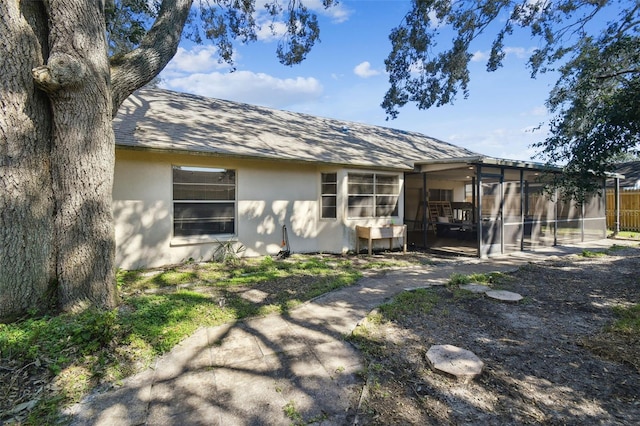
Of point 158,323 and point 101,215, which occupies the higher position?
point 101,215

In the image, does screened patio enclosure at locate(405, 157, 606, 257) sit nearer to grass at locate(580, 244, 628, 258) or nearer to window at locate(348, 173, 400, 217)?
window at locate(348, 173, 400, 217)

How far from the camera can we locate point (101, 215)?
3.64m

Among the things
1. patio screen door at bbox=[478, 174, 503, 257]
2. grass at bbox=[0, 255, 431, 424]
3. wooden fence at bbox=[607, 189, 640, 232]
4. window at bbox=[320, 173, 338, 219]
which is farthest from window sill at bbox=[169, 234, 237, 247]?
wooden fence at bbox=[607, 189, 640, 232]

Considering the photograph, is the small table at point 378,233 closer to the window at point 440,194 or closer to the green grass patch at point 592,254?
the green grass patch at point 592,254

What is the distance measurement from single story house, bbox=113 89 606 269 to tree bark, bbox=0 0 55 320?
2.32m

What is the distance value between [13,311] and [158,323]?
4.86ft

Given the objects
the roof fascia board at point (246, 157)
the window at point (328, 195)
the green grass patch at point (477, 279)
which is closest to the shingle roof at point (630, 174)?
the roof fascia board at point (246, 157)

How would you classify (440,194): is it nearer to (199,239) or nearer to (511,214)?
(511,214)

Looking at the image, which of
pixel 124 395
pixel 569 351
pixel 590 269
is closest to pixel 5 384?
pixel 124 395

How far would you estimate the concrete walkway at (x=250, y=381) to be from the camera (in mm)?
2184

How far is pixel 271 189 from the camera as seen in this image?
8047 millimetres

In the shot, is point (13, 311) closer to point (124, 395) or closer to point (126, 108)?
point (124, 395)

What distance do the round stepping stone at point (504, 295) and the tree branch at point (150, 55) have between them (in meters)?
6.51

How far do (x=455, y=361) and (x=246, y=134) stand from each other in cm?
738
